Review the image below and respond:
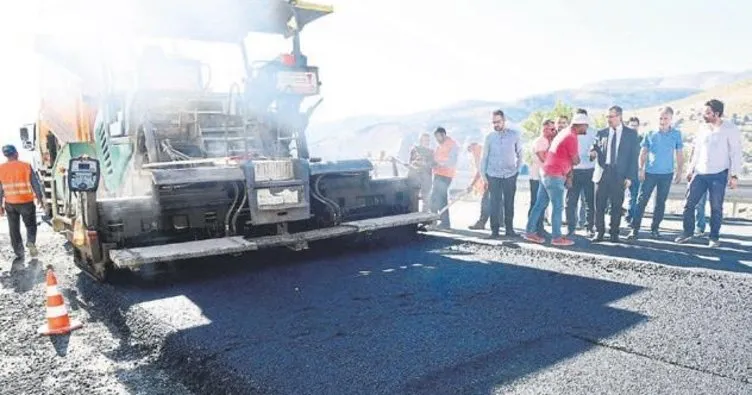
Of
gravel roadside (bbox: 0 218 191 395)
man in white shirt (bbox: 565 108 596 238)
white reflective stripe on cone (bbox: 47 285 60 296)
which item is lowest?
gravel roadside (bbox: 0 218 191 395)

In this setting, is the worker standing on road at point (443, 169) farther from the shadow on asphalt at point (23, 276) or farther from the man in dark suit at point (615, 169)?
the shadow on asphalt at point (23, 276)

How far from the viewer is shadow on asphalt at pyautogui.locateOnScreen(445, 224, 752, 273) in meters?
4.70

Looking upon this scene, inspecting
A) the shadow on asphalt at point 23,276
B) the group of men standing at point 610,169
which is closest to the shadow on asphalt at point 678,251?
the group of men standing at point 610,169

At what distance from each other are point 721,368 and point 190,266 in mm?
4511

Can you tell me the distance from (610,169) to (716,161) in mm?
1082

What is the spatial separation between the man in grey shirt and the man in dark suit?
1.03 metres

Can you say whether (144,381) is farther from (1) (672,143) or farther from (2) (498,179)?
(1) (672,143)

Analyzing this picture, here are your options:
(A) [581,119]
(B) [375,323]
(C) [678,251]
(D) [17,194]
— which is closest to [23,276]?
(D) [17,194]

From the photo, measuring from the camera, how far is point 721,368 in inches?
96.0

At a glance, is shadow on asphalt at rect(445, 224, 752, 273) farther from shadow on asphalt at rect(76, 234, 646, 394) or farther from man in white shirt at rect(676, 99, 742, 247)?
shadow on asphalt at rect(76, 234, 646, 394)

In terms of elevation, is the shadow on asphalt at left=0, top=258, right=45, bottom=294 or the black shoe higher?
the black shoe

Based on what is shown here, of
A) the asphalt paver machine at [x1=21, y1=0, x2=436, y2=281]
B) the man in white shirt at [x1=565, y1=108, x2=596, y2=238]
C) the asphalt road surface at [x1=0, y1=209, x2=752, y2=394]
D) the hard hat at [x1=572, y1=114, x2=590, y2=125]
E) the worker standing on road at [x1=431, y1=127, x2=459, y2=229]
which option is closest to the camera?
the asphalt road surface at [x1=0, y1=209, x2=752, y2=394]

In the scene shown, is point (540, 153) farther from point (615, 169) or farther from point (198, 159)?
point (198, 159)

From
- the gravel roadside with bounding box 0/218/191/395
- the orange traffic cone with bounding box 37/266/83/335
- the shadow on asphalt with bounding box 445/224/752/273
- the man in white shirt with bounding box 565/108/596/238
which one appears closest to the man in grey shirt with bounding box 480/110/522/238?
the shadow on asphalt with bounding box 445/224/752/273
